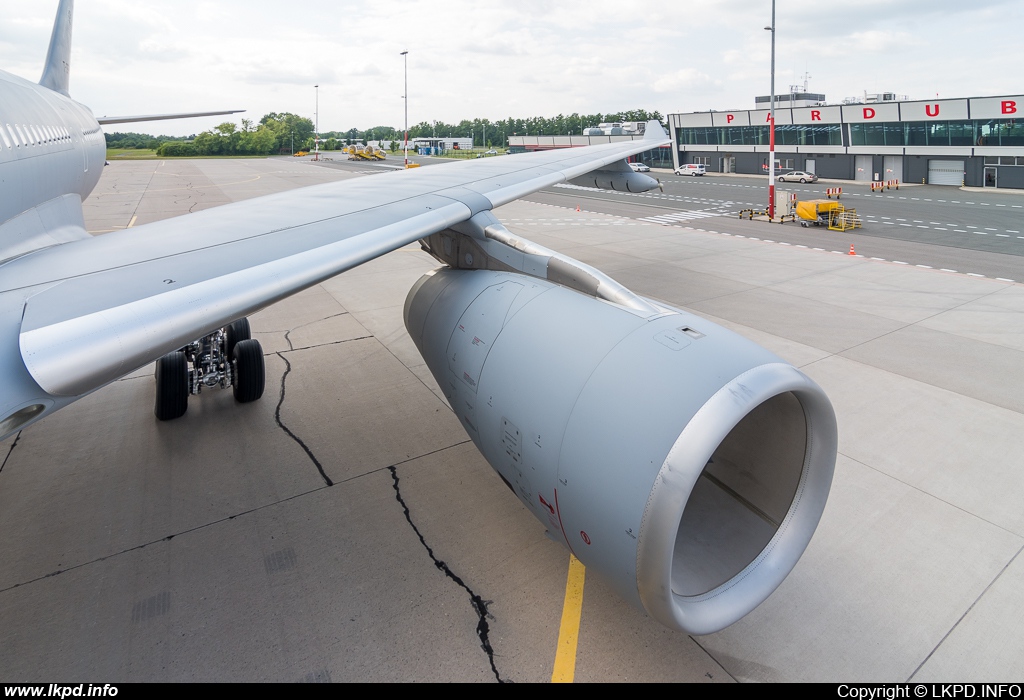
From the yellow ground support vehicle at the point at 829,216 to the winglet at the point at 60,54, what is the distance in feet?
79.3

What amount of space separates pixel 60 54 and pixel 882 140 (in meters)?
56.6

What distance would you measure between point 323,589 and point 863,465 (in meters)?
5.89

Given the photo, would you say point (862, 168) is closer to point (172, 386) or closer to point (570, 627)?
point (172, 386)

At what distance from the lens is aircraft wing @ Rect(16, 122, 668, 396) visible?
10.5 ft

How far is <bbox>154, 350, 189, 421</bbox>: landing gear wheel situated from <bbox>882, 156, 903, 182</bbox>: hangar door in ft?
185

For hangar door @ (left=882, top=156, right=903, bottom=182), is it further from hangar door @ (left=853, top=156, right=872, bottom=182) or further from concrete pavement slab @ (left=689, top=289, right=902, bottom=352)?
concrete pavement slab @ (left=689, top=289, right=902, bottom=352)

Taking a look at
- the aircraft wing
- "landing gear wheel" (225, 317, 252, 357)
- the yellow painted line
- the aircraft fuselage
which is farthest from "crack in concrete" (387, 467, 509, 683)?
the aircraft fuselage

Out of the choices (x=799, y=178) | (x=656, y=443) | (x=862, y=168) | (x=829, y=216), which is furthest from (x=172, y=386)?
(x=862, y=168)

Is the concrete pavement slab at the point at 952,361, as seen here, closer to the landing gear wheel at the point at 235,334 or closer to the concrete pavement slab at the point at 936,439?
the concrete pavement slab at the point at 936,439

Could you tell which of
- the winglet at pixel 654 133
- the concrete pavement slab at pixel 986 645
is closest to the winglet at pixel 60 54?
the winglet at pixel 654 133

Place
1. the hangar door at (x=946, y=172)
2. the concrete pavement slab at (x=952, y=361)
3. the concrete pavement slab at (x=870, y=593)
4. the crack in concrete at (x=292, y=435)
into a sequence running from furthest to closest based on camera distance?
the hangar door at (x=946, y=172) < the concrete pavement slab at (x=952, y=361) < the crack in concrete at (x=292, y=435) < the concrete pavement slab at (x=870, y=593)

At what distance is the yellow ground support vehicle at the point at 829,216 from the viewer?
Result: 23844 mm

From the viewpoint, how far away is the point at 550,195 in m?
38.9

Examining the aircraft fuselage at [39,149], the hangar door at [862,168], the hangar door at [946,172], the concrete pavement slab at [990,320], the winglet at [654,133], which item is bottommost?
the concrete pavement slab at [990,320]
